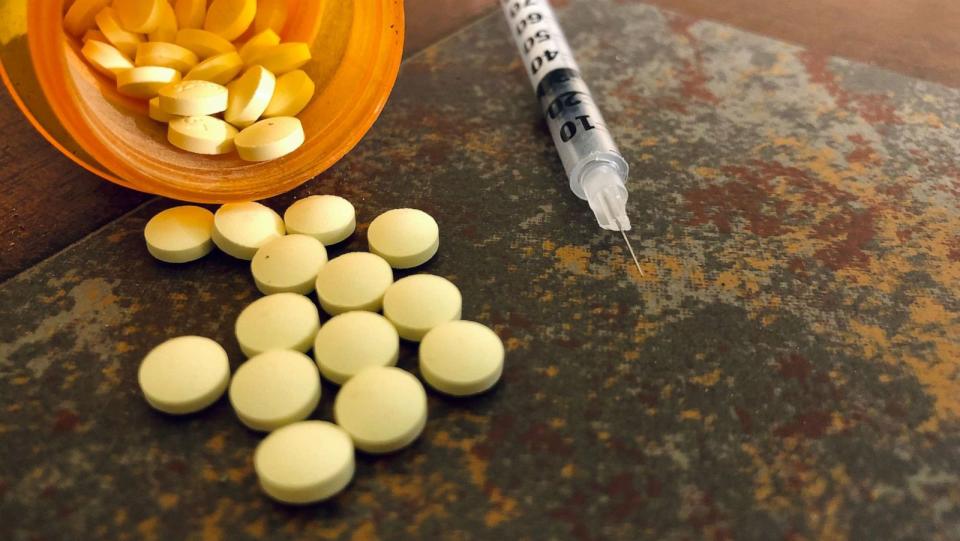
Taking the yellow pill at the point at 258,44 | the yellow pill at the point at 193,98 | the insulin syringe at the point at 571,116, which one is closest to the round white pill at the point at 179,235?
the yellow pill at the point at 193,98

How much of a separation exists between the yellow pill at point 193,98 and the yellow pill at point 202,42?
7 centimetres

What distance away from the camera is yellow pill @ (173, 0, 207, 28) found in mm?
868

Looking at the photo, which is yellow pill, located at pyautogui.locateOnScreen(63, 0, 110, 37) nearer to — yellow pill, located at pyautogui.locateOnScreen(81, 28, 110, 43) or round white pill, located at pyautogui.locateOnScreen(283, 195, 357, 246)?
yellow pill, located at pyautogui.locateOnScreen(81, 28, 110, 43)

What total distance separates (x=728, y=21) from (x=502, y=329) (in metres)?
0.74

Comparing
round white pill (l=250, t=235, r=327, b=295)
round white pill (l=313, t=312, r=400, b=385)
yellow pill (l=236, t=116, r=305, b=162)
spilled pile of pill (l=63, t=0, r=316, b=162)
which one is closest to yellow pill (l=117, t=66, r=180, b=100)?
spilled pile of pill (l=63, t=0, r=316, b=162)

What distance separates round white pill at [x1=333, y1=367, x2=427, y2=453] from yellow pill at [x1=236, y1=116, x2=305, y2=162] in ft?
0.91

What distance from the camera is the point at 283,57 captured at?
83 centimetres

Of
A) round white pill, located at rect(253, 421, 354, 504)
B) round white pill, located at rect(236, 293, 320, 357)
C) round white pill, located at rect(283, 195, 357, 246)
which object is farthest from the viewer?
round white pill, located at rect(283, 195, 357, 246)

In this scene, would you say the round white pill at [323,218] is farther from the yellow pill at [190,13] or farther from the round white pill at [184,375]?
the yellow pill at [190,13]

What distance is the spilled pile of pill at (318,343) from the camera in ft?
1.86

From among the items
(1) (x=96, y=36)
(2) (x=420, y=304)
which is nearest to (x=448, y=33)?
(1) (x=96, y=36)

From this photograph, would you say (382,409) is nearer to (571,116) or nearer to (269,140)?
(269,140)

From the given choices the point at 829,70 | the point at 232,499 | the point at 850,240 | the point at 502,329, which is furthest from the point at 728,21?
the point at 232,499

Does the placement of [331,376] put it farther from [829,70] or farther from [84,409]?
[829,70]
